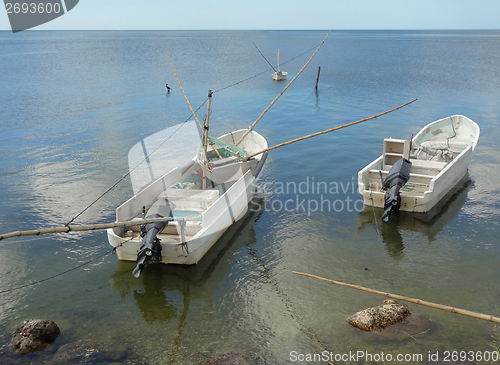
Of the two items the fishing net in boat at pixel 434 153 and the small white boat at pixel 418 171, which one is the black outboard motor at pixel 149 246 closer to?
the small white boat at pixel 418 171

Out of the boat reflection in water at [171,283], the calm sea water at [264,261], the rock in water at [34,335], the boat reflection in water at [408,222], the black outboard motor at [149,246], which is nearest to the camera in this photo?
the rock in water at [34,335]

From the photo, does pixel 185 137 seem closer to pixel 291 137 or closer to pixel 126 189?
pixel 291 137

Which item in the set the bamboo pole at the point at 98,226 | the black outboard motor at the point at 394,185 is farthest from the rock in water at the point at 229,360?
the black outboard motor at the point at 394,185

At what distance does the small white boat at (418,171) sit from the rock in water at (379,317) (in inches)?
220

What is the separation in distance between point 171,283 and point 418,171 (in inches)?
453

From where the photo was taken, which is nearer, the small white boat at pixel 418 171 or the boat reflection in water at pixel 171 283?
the boat reflection in water at pixel 171 283

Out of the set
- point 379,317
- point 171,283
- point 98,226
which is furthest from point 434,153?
point 98,226

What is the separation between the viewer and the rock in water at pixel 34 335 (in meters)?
9.41

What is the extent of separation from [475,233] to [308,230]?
6000 millimetres

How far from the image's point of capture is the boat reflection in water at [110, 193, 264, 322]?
1119cm

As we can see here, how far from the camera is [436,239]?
14.4m

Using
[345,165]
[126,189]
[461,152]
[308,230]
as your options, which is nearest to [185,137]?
[126,189]

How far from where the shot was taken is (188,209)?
1448cm

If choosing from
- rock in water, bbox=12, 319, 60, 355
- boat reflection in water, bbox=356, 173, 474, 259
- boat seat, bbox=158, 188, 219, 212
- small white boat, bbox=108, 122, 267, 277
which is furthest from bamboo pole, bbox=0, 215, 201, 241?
boat reflection in water, bbox=356, 173, 474, 259
